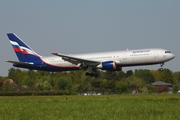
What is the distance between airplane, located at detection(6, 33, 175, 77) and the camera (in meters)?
53.5

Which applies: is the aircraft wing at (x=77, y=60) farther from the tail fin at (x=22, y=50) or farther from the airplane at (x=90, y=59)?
the tail fin at (x=22, y=50)

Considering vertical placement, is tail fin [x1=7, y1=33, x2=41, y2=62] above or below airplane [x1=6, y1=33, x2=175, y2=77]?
above

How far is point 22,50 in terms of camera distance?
2542 inches

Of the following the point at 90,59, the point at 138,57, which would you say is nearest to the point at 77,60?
the point at 90,59

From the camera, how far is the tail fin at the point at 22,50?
6247cm

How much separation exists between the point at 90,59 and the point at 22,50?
1309 centimetres

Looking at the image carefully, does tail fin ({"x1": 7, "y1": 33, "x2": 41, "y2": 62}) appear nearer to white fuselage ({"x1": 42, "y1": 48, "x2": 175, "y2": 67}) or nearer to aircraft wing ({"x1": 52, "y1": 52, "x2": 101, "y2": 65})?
aircraft wing ({"x1": 52, "y1": 52, "x2": 101, "y2": 65})

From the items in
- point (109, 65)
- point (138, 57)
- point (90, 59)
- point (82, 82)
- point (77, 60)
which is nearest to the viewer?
point (138, 57)

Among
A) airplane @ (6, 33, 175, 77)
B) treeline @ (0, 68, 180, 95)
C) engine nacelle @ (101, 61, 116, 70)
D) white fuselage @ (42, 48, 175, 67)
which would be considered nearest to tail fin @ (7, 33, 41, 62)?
airplane @ (6, 33, 175, 77)

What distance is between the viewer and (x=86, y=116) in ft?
55.4

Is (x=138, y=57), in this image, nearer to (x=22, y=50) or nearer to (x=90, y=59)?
(x=90, y=59)

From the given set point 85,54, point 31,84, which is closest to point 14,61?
point 85,54

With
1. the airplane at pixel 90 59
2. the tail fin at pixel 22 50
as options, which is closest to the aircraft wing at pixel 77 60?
the airplane at pixel 90 59

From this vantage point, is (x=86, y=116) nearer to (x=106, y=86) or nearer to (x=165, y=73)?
(x=106, y=86)
